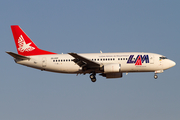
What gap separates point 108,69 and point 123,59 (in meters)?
3.22

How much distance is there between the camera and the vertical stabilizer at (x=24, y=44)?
58.9 metres

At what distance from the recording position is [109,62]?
5484 centimetres

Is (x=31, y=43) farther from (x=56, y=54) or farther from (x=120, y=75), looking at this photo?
(x=120, y=75)

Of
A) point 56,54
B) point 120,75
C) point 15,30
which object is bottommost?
point 120,75

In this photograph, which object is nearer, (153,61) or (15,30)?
(153,61)

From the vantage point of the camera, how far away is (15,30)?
60344 millimetres

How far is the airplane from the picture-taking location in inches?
2138

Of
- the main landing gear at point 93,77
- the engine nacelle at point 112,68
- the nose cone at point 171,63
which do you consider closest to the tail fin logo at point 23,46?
the main landing gear at point 93,77

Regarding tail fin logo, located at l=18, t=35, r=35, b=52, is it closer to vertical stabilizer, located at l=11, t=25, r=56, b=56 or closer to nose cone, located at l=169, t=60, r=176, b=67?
vertical stabilizer, located at l=11, t=25, r=56, b=56

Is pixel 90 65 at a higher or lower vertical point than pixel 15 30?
lower

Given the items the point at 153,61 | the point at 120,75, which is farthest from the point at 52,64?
the point at 153,61

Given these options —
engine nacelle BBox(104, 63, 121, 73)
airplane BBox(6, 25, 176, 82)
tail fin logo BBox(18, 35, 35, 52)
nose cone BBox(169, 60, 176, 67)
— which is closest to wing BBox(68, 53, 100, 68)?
airplane BBox(6, 25, 176, 82)

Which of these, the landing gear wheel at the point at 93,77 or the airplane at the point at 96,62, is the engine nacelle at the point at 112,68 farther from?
the landing gear wheel at the point at 93,77

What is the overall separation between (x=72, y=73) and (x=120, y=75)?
27.3 ft
